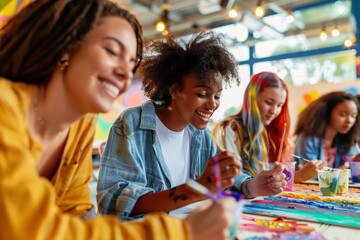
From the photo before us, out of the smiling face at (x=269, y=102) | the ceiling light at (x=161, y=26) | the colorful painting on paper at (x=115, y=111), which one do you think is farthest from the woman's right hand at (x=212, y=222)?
the colorful painting on paper at (x=115, y=111)

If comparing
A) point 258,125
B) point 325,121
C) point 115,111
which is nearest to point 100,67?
point 258,125

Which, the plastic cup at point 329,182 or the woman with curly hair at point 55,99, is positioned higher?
the woman with curly hair at point 55,99

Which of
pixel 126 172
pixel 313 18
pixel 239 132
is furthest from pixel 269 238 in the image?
pixel 313 18

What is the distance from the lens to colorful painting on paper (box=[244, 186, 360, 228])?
1.09 m

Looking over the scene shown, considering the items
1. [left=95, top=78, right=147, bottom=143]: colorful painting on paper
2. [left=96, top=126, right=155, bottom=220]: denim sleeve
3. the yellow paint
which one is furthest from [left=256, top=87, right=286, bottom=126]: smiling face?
[left=95, top=78, right=147, bottom=143]: colorful painting on paper

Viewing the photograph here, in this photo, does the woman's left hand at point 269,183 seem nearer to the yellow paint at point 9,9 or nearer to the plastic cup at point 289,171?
the plastic cup at point 289,171

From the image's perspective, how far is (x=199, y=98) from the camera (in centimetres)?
146

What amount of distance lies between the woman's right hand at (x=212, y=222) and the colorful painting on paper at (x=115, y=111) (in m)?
5.38

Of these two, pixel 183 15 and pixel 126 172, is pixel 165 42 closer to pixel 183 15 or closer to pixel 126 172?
pixel 126 172

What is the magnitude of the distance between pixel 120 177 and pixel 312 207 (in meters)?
0.75

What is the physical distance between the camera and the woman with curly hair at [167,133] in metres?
1.15

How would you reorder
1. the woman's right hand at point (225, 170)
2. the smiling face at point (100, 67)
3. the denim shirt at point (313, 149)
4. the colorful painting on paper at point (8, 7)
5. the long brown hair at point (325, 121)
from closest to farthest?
1. the smiling face at point (100, 67)
2. the woman's right hand at point (225, 170)
3. the colorful painting on paper at point (8, 7)
4. the denim shirt at point (313, 149)
5. the long brown hair at point (325, 121)

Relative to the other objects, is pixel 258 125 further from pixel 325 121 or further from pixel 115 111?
pixel 115 111

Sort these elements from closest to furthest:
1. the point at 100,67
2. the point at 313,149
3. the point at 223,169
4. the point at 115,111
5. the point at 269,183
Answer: the point at 100,67
the point at 223,169
the point at 269,183
the point at 313,149
the point at 115,111
